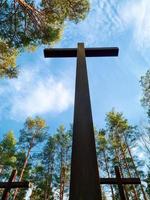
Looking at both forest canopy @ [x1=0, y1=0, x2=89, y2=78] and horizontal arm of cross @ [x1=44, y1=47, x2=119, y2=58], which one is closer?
horizontal arm of cross @ [x1=44, y1=47, x2=119, y2=58]

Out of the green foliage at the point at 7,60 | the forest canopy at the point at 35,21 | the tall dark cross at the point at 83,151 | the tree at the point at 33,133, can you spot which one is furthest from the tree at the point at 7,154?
the tall dark cross at the point at 83,151

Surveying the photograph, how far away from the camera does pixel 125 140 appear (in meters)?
21.0

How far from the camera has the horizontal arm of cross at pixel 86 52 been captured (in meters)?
3.04

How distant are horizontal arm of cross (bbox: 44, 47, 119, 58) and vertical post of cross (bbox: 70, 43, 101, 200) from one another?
1312mm

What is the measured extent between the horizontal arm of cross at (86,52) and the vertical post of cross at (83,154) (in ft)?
4.30

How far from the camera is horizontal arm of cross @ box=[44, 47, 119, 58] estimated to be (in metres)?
3.04

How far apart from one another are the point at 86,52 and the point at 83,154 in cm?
200

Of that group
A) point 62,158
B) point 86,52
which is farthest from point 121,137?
point 86,52

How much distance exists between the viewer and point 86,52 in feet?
9.95

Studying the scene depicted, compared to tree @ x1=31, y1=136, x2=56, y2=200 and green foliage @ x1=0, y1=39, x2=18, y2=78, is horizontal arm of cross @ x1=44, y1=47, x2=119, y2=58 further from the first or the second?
tree @ x1=31, y1=136, x2=56, y2=200

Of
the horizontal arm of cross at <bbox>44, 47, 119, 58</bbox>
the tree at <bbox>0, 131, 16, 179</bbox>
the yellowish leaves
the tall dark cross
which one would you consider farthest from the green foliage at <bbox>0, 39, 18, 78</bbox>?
the tree at <bbox>0, 131, 16, 179</bbox>

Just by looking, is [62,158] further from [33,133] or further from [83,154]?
[83,154]

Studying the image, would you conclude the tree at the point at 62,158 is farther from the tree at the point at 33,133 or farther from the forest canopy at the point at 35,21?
the forest canopy at the point at 35,21

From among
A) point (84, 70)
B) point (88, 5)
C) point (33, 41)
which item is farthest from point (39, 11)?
point (84, 70)
